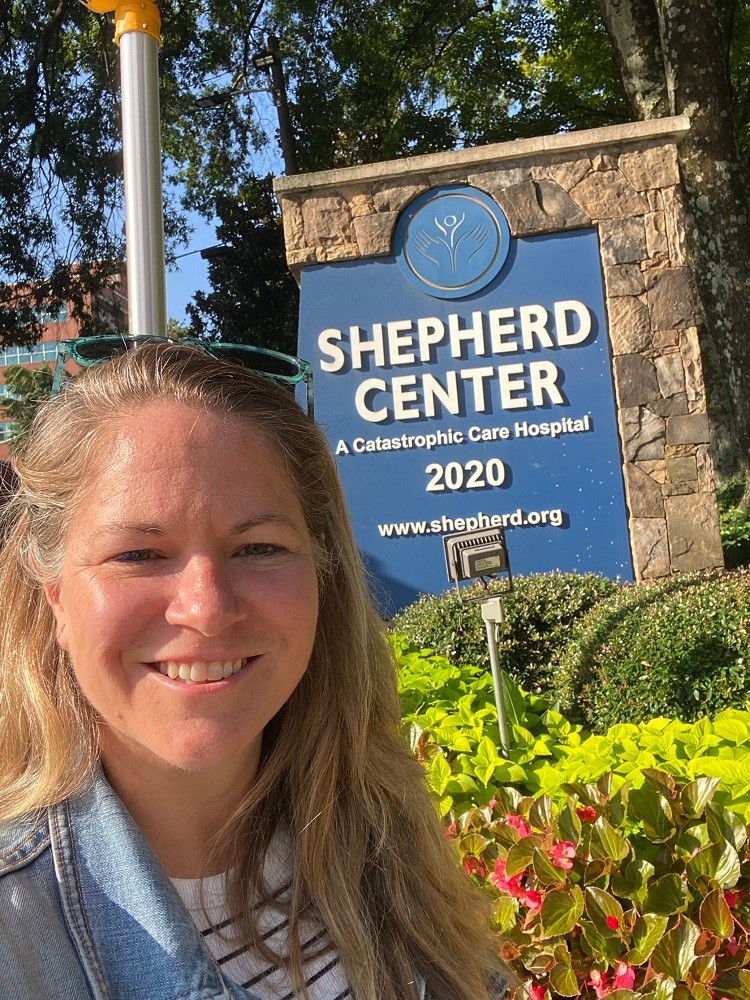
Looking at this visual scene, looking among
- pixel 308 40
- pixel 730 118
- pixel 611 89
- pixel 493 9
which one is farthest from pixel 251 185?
pixel 730 118

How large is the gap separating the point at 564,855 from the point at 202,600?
1.15 metres

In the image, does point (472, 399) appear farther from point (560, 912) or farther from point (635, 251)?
point (560, 912)

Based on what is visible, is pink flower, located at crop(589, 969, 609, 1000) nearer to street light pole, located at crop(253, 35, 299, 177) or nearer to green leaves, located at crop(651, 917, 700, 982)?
green leaves, located at crop(651, 917, 700, 982)

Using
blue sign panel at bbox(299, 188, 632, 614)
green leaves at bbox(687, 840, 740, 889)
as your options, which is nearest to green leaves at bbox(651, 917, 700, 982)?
green leaves at bbox(687, 840, 740, 889)

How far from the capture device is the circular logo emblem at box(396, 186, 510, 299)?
712 cm

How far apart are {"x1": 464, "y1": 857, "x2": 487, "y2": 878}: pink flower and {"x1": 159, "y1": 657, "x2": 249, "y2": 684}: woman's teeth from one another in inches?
45.0

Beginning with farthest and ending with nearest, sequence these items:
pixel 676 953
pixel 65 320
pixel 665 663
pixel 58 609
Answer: pixel 65 320 < pixel 665 663 < pixel 676 953 < pixel 58 609

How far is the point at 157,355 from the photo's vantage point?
1.39 m

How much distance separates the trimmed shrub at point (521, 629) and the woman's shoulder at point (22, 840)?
14.1 feet

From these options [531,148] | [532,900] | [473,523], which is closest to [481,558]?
[532,900]

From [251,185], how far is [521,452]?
1160 cm

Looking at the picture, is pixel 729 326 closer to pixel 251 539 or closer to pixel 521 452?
pixel 521 452

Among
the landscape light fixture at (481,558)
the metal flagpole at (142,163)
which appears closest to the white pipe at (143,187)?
the metal flagpole at (142,163)

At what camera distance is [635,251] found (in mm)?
7000
